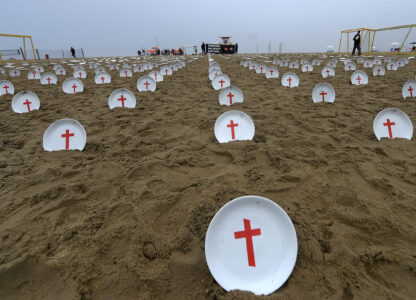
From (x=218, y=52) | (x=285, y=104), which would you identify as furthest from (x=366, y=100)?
(x=218, y=52)

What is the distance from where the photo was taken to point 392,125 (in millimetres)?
3699

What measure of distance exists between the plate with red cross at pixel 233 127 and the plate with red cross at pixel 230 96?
205 centimetres

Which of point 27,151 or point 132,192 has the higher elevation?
point 27,151

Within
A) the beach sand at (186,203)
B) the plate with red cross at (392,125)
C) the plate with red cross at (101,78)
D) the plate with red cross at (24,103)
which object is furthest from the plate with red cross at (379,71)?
the plate with red cross at (24,103)

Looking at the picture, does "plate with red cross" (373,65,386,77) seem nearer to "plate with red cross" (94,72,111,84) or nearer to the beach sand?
the beach sand

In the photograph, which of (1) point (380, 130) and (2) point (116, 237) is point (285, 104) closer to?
(1) point (380, 130)

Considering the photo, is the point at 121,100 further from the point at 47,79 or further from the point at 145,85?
the point at 47,79

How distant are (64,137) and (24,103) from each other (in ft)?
9.99

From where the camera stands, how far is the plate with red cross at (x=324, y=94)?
224 inches

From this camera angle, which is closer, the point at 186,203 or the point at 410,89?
the point at 186,203

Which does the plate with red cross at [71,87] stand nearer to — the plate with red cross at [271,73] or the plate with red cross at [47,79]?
the plate with red cross at [47,79]

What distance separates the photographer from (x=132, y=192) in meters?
2.61

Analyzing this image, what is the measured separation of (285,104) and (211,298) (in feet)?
16.4

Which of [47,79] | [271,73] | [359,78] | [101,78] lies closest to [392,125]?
[359,78]
